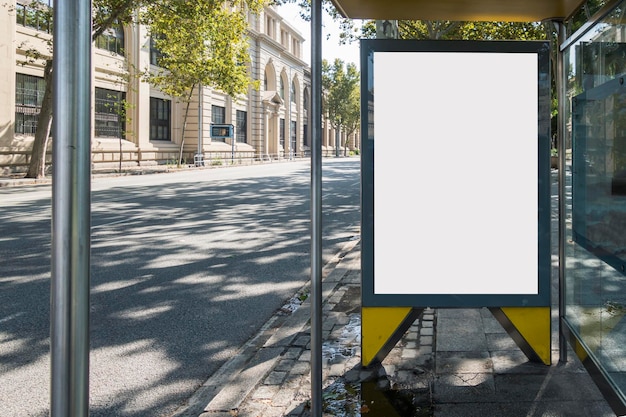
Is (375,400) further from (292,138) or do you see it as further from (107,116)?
(292,138)

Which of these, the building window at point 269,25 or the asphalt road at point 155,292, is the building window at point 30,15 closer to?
the asphalt road at point 155,292

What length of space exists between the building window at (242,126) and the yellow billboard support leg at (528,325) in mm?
55672

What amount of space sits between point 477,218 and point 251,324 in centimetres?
269

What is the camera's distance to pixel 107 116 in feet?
123

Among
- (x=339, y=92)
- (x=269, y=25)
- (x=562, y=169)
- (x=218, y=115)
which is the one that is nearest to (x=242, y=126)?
(x=218, y=115)

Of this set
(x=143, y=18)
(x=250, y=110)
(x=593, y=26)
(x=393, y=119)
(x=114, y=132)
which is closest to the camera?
(x=593, y=26)

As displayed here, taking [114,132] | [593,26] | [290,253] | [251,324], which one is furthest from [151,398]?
[114,132]

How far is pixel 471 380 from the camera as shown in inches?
154

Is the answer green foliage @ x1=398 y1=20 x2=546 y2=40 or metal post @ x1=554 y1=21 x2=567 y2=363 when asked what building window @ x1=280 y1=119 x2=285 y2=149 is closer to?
green foliage @ x1=398 y1=20 x2=546 y2=40

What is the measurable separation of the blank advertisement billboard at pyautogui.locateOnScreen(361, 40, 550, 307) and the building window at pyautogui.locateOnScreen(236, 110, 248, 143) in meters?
55.6

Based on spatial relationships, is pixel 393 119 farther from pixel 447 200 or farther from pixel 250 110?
pixel 250 110

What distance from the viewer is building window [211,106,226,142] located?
53.3 meters

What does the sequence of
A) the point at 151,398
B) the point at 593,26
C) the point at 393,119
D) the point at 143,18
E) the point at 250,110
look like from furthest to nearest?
the point at 250,110 → the point at 143,18 → the point at 151,398 → the point at 393,119 → the point at 593,26

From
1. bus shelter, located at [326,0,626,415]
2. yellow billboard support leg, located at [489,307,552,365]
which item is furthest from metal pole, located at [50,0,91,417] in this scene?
yellow billboard support leg, located at [489,307,552,365]
